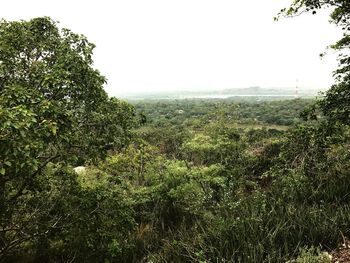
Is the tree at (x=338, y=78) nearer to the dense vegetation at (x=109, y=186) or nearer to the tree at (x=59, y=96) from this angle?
the dense vegetation at (x=109, y=186)

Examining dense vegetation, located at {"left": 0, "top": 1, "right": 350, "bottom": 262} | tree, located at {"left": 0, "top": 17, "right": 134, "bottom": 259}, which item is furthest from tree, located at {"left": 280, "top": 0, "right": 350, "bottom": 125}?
tree, located at {"left": 0, "top": 17, "right": 134, "bottom": 259}

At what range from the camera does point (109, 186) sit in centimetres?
930

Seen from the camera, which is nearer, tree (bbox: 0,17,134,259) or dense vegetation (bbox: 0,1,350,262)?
dense vegetation (bbox: 0,1,350,262)

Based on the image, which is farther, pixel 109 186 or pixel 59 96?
pixel 109 186

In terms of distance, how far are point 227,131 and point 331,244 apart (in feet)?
44.8

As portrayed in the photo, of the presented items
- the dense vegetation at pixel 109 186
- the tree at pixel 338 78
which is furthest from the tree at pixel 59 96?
the tree at pixel 338 78

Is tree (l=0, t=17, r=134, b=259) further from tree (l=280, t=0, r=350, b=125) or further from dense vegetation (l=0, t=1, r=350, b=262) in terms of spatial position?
tree (l=280, t=0, r=350, b=125)

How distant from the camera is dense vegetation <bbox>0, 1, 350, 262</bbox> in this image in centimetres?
530

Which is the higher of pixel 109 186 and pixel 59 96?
pixel 59 96

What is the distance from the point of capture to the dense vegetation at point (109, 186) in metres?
5.30

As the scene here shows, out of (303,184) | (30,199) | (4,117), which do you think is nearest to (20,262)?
(30,199)

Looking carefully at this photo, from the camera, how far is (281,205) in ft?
22.0

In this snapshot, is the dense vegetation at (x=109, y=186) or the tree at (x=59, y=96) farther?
the tree at (x=59, y=96)

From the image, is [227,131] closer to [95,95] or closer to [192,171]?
[192,171]
